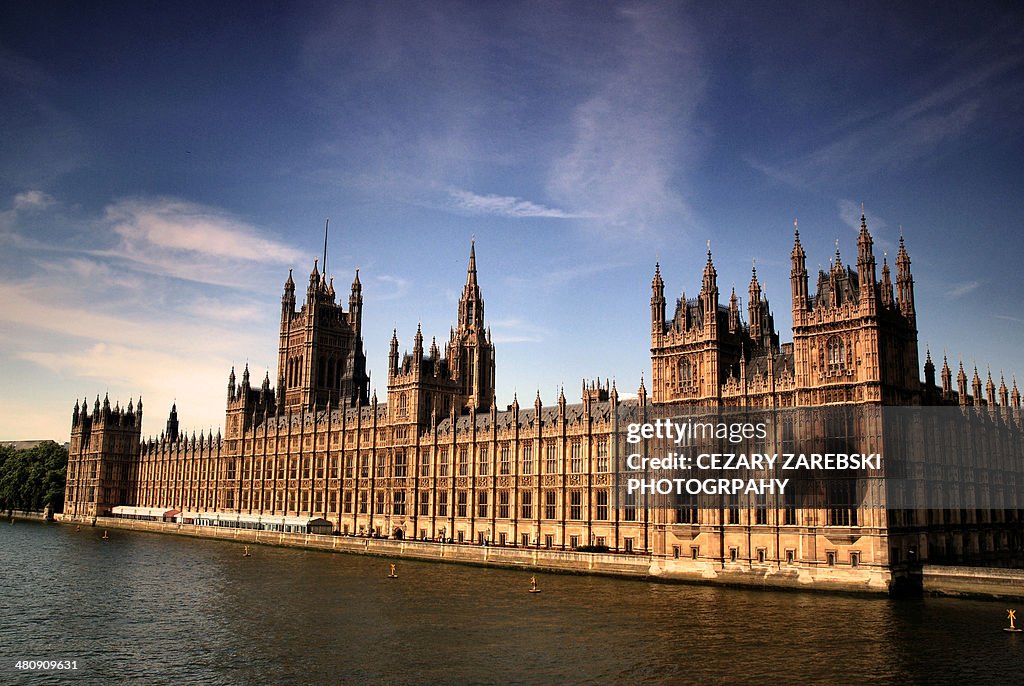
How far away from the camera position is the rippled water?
47.4 meters

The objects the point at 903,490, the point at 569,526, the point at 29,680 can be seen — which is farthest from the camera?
the point at 569,526

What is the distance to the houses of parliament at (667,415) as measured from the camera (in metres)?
75.6

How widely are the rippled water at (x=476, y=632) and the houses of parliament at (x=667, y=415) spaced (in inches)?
274

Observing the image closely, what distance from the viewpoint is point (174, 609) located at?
68562 millimetres

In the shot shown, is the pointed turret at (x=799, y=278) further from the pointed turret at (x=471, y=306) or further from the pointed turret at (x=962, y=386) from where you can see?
the pointed turret at (x=471, y=306)

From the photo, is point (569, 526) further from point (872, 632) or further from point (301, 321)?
point (301, 321)

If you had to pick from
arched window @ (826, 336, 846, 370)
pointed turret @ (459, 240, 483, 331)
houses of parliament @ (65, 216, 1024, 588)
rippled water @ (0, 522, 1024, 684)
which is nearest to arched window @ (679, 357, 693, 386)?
houses of parliament @ (65, 216, 1024, 588)

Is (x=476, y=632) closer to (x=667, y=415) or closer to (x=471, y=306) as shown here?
(x=667, y=415)

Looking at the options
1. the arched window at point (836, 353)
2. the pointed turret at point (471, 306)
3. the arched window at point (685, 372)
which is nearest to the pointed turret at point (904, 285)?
the arched window at point (836, 353)

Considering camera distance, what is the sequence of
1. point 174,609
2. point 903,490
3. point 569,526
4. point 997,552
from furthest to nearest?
point 569,526 → point 997,552 → point 903,490 → point 174,609

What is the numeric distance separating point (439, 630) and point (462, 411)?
82.3 m

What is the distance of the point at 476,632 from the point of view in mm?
58281

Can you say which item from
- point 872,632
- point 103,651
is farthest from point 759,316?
point 103,651

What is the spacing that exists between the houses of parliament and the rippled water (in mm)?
6955
